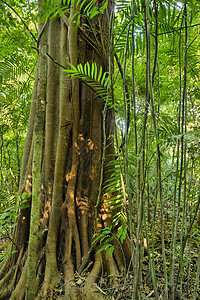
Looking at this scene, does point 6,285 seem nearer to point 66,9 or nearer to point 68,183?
point 68,183

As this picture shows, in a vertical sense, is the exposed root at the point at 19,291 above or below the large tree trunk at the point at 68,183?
below

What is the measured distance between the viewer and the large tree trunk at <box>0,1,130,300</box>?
2.01 metres

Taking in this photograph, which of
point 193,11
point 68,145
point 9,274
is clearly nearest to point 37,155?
point 68,145

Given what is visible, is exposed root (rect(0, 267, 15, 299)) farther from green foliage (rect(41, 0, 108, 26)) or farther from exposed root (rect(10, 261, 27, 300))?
green foliage (rect(41, 0, 108, 26))

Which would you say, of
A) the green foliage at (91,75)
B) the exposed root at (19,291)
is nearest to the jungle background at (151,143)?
the green foliage at (91,75)

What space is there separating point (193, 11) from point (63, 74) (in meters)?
1.40

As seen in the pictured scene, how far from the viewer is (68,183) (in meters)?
2.17

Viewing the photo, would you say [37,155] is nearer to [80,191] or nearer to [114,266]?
[80,191]

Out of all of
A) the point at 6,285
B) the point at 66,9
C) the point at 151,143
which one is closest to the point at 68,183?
the point at 151,143

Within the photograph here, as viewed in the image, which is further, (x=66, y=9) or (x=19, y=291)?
(x=19, y=291)

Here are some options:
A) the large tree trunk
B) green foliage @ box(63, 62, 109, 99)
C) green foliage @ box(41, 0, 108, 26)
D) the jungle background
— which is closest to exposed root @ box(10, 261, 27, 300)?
the large tree trunk

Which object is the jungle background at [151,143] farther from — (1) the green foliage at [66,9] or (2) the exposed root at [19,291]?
(2) the exposed root at [19,291]

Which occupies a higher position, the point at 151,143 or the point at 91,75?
the point at 91,75

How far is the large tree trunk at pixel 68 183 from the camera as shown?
6.60ft
